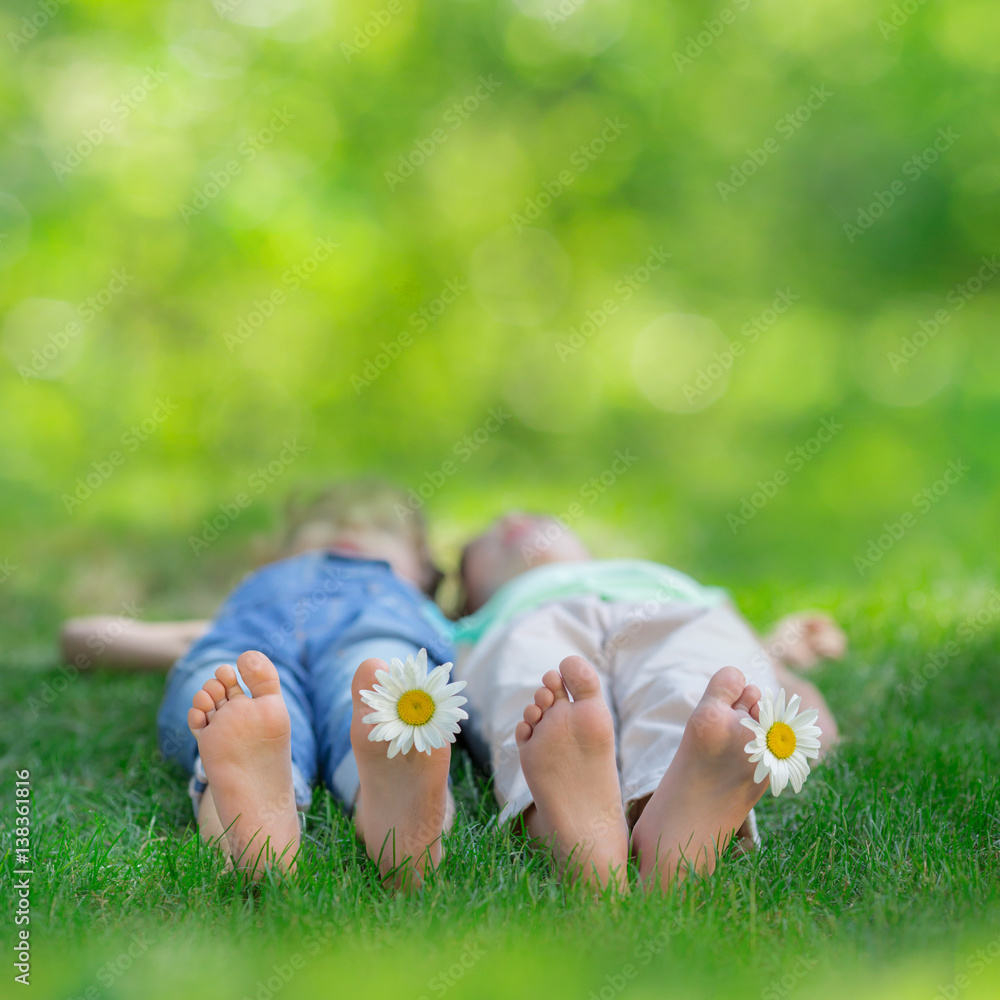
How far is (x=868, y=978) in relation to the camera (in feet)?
3.73

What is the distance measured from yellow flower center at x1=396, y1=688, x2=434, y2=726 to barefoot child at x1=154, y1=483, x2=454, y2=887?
0.05 meters

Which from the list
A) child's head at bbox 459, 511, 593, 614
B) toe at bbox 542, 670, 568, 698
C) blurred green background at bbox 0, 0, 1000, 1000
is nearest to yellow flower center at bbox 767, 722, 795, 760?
toe at bbox 542, 670, 568, 698

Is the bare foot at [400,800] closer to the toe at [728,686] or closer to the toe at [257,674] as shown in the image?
the toe at [257,674]

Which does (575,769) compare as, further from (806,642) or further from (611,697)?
(806,642)

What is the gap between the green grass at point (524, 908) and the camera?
43.9 inches

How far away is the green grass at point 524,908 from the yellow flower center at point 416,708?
0.23 m

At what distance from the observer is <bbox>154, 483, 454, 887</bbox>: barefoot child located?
4.64 ft

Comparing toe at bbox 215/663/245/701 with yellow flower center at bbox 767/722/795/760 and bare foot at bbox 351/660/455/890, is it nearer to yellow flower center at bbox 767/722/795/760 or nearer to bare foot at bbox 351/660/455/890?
bare foot at bbox 351/660/455/890

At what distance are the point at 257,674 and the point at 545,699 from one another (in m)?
0.43

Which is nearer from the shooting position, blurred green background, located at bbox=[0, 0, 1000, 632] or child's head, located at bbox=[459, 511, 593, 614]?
child's head, located at bbox=[459, 511, 593, 614]

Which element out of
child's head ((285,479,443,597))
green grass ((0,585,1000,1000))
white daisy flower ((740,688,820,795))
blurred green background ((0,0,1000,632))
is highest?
blurred green background ((0,0,1000,632))

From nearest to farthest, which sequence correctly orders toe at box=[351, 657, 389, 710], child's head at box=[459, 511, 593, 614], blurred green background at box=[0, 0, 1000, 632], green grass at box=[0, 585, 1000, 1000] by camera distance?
green grass at box=[0, 585, 1000, 1000]
toe at box=[351, 657, 389, 710]
child's head at box=[459, 511, 593, 614]
blurred green background at box=[0, 0, 1000, 632]

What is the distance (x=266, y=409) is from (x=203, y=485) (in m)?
1.80

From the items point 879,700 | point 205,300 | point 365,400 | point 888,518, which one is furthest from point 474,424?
point 879,700
